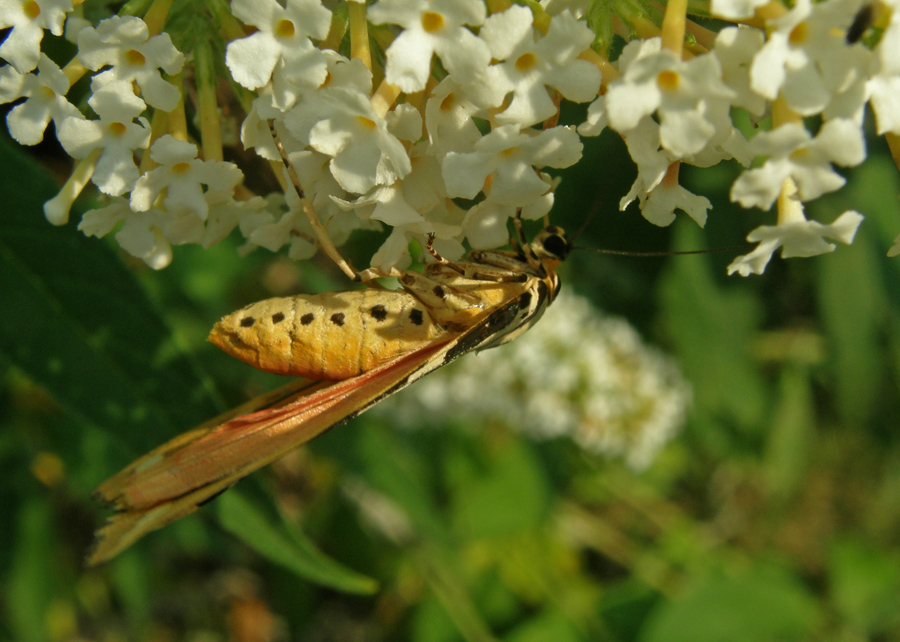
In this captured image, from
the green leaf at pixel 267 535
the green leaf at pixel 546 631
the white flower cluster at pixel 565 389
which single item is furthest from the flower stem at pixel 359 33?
the green leaf at pixel 546 631

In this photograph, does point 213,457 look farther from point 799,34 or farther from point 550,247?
point 799,34

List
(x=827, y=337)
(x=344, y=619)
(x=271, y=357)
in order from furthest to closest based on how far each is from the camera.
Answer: (x=344, y=619) → (x=827, y=337) → (x=271, y=357)

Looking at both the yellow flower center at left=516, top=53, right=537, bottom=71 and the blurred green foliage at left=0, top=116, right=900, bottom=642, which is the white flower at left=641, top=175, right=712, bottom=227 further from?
the blurred green foliage at left=0, top=116, right=900, bottom=642

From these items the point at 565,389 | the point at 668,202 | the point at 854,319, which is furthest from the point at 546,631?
the point at 668,202

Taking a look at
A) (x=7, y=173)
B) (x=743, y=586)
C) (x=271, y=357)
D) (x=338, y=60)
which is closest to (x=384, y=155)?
(x=338, y=60)

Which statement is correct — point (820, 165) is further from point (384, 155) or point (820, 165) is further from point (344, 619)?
point (344, 619)
